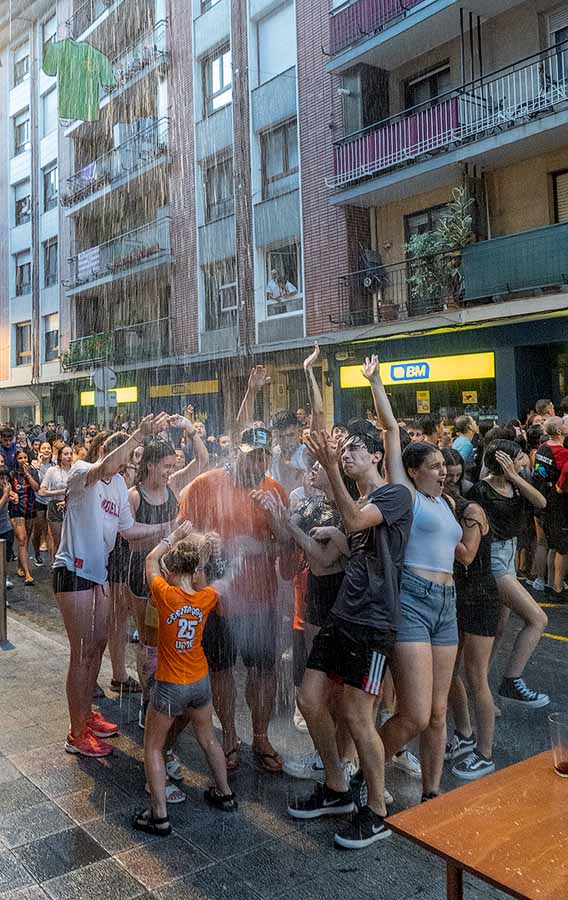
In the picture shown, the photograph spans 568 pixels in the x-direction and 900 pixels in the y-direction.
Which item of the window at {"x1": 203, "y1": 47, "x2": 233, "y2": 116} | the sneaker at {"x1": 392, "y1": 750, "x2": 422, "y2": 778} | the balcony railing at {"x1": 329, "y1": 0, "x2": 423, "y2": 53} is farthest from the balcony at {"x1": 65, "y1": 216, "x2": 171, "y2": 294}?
the sneaker at {"x1": 392, "y1": 750, "x2": 422, "y2": 778}

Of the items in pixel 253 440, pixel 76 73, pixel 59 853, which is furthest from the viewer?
pixel 76 73

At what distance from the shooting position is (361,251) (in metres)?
16.6

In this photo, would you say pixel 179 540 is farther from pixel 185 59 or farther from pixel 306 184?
pixel 185 59

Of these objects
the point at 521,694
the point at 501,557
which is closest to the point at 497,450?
the point at 501,557

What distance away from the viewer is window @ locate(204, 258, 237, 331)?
19578 mm

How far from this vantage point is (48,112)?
2894cm

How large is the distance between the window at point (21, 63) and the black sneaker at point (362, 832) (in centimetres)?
3076

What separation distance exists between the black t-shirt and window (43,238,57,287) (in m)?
28.6

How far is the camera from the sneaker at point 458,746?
4016 millimetres

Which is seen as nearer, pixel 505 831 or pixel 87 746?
pixel 505 831

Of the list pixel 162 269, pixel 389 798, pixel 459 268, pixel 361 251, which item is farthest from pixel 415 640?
pixel 162 269

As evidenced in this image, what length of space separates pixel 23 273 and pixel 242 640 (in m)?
31.7

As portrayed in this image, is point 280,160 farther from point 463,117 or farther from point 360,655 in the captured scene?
point 360,655

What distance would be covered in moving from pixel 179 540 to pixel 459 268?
11.7m
